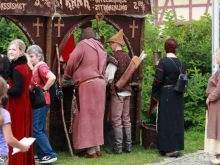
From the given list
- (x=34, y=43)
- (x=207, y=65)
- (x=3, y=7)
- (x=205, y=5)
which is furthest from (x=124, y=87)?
(x=205, y=5)

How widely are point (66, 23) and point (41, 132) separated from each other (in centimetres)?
167

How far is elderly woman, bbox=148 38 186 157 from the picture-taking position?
1038cm

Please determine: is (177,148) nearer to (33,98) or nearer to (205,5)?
(33,98)

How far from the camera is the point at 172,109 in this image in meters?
10.5

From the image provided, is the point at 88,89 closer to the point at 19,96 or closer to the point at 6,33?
the point at 19,96

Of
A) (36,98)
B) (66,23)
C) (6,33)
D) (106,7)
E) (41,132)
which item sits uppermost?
(106,7)

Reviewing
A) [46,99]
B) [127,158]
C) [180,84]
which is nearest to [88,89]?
[46,99]

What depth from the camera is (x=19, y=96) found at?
27.8ft

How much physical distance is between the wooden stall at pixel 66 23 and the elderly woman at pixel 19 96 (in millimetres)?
1159

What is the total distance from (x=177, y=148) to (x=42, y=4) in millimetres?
2820

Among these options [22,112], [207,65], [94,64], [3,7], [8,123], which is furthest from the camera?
[207,65]

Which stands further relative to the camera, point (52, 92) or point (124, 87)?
point (124, 87)

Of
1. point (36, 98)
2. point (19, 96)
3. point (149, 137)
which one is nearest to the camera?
point (19, 96)

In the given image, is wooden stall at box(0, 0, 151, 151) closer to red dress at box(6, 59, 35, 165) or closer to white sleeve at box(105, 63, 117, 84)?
white sleeve at box(105, 63, 117, 84)
